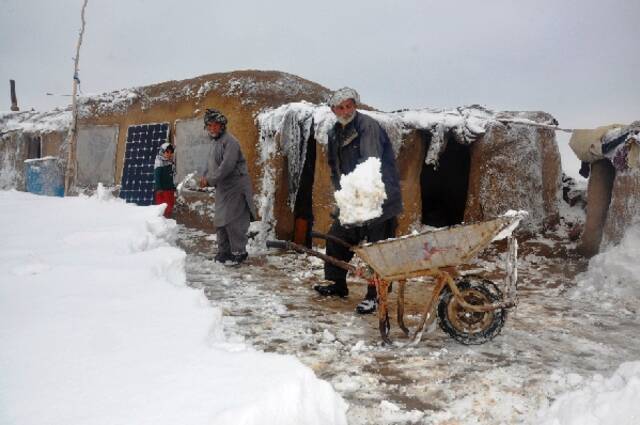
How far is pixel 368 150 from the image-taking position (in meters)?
4.07

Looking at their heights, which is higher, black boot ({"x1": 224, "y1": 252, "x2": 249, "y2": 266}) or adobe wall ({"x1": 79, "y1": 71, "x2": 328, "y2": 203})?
adobe wall ({"x1": 79, "y1": 71, "x2": 328, "y2": 203})

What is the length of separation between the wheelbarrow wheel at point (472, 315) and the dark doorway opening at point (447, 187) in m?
7.16

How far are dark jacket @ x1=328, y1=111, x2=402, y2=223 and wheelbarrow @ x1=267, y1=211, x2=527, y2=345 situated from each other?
2.67ft

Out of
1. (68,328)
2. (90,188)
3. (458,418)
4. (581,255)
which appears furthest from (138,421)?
(90,188)

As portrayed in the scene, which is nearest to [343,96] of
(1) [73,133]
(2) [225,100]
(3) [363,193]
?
(3) [363,193]

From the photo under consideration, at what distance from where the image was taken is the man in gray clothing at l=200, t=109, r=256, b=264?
5.71 meters

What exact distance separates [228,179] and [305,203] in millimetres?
2929

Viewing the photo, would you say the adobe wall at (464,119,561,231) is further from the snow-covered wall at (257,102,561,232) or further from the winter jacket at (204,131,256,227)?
the winter jacket at (204,131,256,227)

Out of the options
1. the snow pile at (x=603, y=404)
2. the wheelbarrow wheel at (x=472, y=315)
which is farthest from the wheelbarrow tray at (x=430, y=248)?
the snow pile at (x=603, y=404)

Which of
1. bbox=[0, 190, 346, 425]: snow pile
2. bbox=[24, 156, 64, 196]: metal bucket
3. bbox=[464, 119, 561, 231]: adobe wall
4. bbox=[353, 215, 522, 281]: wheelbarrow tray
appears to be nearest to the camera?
bbox=[0, 190, 346, 425]: snow pile

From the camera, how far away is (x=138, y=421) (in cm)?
142

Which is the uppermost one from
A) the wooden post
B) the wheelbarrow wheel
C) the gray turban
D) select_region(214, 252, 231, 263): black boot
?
the wooden post

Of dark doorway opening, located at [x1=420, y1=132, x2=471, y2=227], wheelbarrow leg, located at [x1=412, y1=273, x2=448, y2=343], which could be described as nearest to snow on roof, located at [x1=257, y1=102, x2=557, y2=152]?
dark doorway opening, located at [x1=420, y1=132, x2=471, y2=227]

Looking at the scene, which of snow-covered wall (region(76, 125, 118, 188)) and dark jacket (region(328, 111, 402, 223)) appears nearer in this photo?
dark jacket (region(328, 111, 402, 223))
